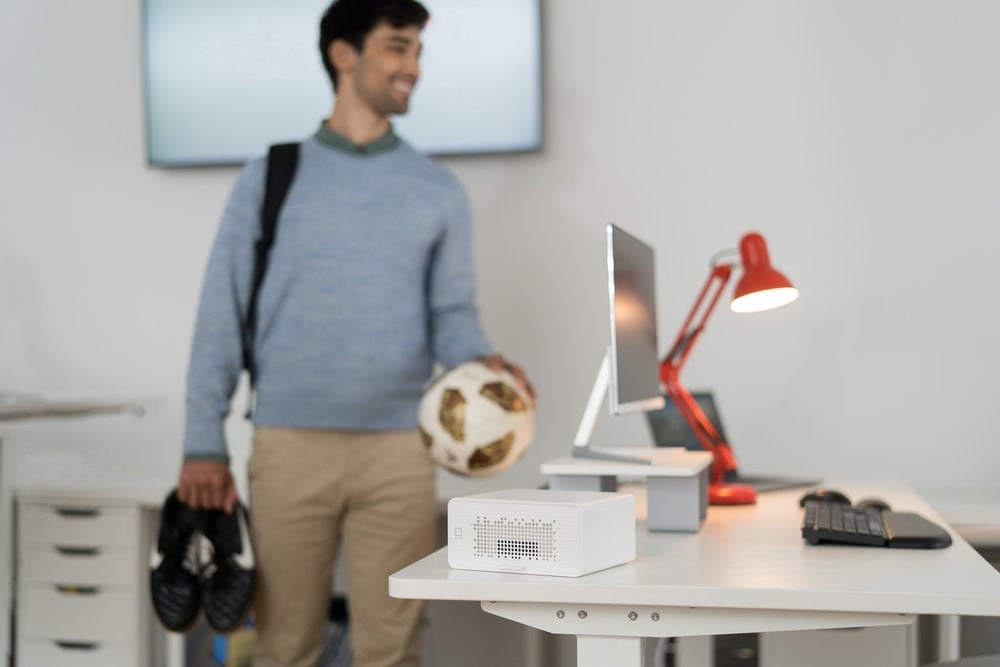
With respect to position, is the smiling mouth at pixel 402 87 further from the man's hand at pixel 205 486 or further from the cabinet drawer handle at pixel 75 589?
the cabinet drawer handle at pixel 75 589

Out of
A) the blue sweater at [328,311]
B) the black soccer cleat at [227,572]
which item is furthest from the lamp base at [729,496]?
the black soccer cleat at [227,572]

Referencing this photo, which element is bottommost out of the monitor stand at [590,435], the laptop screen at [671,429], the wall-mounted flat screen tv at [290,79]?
the laptop screen at [671,429]

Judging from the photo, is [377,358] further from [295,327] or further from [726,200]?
[726,200]

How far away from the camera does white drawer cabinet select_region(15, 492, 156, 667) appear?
2.65 m

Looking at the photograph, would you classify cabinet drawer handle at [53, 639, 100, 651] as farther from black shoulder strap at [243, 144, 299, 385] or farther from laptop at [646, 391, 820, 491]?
laptop at [646, 391, 820, 491]

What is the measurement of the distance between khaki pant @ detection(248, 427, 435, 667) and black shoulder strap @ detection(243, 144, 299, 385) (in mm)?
225

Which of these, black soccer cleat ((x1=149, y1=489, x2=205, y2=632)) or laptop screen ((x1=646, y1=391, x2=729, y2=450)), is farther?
laptop screen ((x1=646, y1=391, x2=729, y2=450))

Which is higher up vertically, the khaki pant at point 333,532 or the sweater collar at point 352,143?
the sweater collar at point 352,143

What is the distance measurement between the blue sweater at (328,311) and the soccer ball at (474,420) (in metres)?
0.32

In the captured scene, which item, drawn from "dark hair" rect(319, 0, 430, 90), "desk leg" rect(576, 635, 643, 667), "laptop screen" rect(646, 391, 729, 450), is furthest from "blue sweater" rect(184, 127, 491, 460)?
"desk leg" rect(576, 635, 643, 667)

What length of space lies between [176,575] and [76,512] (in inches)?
24.6

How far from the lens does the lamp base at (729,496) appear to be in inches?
79.1

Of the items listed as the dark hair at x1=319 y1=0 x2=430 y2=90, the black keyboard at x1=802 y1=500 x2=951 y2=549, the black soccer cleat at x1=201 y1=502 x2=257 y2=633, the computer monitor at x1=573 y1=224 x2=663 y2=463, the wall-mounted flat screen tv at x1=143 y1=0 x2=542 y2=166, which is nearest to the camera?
the black keyboard at x1=802 y1=500 x2=951 y2=549

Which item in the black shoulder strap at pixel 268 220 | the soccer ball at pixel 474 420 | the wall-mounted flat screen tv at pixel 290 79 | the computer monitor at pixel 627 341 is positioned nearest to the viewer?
the computer monitor at pixel 627 341
